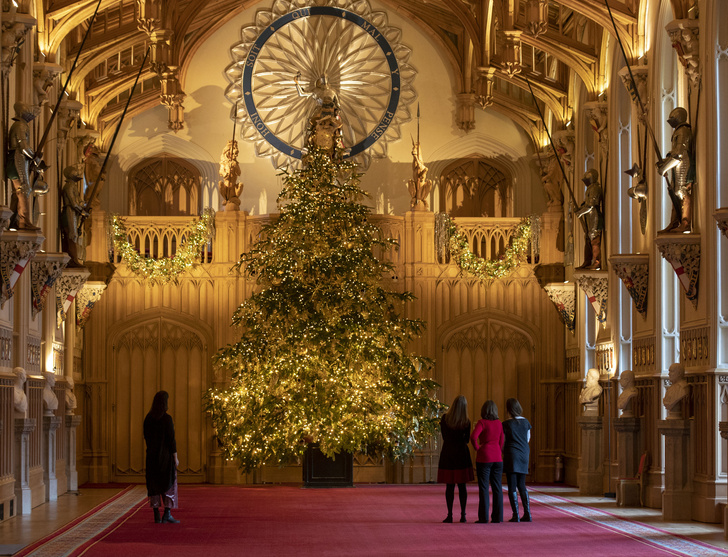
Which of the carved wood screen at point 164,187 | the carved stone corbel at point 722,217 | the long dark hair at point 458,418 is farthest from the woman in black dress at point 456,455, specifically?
the carved wood screen at point 164,187

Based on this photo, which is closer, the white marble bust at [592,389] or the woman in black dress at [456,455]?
the woman in black dress at [456,455]

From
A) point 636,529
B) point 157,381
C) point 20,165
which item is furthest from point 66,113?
point 636,529

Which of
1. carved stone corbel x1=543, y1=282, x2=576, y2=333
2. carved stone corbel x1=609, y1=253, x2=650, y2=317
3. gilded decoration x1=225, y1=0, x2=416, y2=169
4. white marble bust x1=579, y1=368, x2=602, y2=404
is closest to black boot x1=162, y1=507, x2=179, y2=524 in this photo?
carved stone corbel x1=609, y1=253, x2=650, y2=317

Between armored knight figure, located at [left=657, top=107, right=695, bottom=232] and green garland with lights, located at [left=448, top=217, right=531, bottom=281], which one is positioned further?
green garland with lights, located at [left=448, top=217, right=531, bottom=281]

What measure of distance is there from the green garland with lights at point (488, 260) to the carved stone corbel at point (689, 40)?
24.2ft

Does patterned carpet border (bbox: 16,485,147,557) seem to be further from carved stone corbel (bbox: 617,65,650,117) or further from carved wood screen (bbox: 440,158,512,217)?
carved wood screen (bbox: 440,158,512,217)

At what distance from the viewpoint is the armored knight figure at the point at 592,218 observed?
1691 centimetres

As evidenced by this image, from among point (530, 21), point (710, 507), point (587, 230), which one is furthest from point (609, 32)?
point (710, 507)

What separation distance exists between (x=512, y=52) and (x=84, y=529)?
32.4 feet

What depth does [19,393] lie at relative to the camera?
1346 centimetres

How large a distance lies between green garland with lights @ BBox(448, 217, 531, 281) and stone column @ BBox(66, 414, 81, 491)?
22.1ft

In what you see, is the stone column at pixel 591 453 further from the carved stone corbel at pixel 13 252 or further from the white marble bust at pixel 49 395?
the carved stone corbel at pixel 13 252

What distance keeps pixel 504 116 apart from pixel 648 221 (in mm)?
7007

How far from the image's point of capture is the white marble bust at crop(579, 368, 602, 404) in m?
16.7
